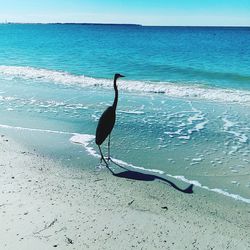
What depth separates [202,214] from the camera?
584cm

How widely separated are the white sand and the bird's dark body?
3.14 feet

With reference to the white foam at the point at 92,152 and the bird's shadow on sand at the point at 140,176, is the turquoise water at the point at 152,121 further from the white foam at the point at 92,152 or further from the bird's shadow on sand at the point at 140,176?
the bird's shadow on sand at the point at 140,176

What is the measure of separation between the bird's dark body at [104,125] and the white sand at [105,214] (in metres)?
0.96

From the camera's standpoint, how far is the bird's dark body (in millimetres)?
8102

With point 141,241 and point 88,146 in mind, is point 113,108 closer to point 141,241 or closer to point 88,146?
point 88,146

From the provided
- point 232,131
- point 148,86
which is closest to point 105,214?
→ point 232,131

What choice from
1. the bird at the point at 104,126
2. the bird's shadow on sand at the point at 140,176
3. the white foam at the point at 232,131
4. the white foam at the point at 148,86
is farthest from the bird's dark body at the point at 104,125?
the white foam at the point at 148,86

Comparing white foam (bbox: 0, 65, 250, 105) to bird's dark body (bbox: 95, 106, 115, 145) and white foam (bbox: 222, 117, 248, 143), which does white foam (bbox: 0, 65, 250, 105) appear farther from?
bird's dark body (bbox: 95, 106, 115, 145)

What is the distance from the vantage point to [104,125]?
821 cm

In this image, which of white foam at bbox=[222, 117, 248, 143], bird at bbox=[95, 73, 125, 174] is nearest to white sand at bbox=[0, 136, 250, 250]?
bird at bbox=[95, 73, 125, 174]

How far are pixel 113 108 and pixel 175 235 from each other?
155 inches

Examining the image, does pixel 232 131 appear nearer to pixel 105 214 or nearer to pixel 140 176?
pixel 140 176

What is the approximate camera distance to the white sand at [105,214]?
4.94 m

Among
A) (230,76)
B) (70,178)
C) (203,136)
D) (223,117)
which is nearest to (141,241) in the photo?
(70,178)
